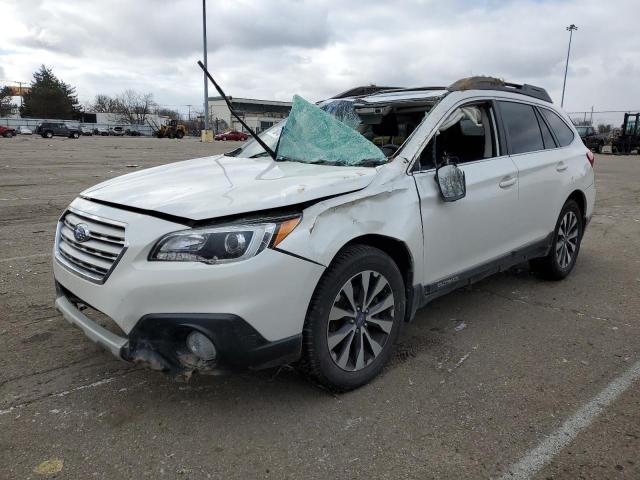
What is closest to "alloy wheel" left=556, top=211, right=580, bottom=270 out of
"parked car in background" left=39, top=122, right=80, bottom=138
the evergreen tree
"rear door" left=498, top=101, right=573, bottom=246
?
"rear door" left=498, top=101, right=573, bottom=246

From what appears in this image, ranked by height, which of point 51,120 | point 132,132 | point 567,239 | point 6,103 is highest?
point 6,103

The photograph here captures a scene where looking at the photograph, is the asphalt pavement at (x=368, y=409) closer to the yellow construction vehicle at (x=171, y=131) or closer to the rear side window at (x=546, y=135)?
the rear side window at (x=546, y=135)

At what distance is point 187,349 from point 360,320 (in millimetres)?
985

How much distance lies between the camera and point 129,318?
2.46m

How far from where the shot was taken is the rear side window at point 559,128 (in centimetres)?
488

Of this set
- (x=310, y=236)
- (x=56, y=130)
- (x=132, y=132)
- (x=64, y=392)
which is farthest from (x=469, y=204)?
(x=132, y=132)

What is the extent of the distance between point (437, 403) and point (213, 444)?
1.24m

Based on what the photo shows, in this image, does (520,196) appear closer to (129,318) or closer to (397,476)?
(397,476)

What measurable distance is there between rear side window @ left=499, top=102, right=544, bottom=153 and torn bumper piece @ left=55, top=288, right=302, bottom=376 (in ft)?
8.93

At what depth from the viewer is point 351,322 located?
2.90m

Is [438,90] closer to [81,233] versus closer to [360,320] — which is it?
[360,320]

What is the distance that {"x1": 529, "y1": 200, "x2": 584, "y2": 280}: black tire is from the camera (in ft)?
16.0

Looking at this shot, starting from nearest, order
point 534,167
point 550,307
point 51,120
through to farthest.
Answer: point 534,167
point 550,307
point 51,120

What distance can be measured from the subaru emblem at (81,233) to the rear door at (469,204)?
1.91 metres
